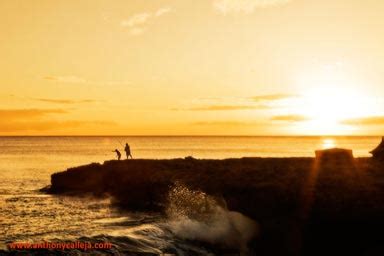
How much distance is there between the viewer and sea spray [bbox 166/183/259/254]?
20.2 metres

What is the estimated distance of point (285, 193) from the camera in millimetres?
24891

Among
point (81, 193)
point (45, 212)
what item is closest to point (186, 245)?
point (45, 212)

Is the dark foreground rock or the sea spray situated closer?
the sea spray

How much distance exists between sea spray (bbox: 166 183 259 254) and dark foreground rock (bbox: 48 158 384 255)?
25.6 inches

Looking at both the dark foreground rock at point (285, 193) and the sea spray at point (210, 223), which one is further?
the dark foreground rock at point (285, 193)

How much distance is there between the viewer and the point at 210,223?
71.7ft

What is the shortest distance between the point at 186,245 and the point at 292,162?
19.9m

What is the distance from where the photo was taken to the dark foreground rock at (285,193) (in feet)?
67.3

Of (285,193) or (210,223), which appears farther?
(285,193)

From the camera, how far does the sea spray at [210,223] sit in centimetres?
2017

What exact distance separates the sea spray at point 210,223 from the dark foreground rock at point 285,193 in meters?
0.65

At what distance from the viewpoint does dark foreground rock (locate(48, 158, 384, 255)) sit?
20.5 metres

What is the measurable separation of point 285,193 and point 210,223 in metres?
5.46

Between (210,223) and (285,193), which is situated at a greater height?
(285,193)
